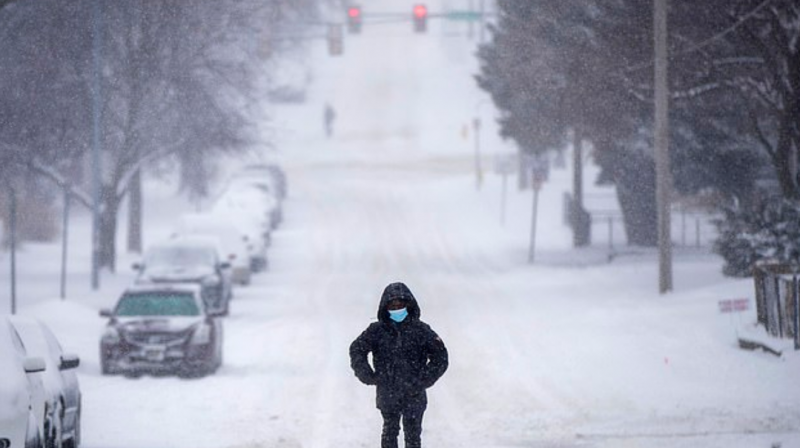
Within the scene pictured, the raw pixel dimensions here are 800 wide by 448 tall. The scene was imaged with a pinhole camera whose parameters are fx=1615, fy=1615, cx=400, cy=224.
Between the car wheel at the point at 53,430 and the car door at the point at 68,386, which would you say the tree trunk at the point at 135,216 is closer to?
the car door at the point at 68,386

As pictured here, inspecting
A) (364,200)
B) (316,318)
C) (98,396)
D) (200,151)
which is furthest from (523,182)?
(98,396)

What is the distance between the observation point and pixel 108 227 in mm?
43312

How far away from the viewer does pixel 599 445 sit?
16.6 metres

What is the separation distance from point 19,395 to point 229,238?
30.3m

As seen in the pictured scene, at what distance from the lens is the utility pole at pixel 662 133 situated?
3222 centimetres

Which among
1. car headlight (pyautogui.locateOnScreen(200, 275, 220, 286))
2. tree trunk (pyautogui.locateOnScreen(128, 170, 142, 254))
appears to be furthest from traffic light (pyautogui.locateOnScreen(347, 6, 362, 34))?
car headlight (pyautogui.locateOnScreen(200, 275, 220, 286))

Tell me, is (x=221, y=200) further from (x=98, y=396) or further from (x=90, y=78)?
(x=98, y=396)

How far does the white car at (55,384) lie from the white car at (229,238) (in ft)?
84.3

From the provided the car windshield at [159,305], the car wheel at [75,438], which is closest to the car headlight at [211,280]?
the car windshield at [159,305]

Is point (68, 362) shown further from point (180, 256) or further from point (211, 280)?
point (180, 256)

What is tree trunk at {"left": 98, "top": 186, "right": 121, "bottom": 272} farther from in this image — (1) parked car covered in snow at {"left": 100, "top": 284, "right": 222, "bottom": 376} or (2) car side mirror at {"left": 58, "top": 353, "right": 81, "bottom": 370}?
(2) car side mirror at {"left": 58, "top": 353, "right": 81, "bottom": 370}

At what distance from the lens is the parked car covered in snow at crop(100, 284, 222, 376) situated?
23.7 metres

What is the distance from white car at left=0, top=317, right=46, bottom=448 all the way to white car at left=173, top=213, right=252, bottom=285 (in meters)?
27.8

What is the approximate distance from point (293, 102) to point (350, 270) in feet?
197
